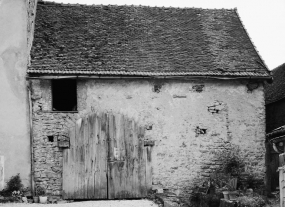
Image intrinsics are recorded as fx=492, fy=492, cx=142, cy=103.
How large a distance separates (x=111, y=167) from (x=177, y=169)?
209cm

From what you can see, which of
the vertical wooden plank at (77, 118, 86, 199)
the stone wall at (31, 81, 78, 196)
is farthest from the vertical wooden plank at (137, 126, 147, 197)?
the stone wall at (31, 81, 78, 196)

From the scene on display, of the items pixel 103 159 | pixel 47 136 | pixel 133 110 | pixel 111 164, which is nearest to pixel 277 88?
pixel 133 110

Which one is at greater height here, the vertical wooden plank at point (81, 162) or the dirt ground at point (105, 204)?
the vertical wooden plank at point (81, 162)

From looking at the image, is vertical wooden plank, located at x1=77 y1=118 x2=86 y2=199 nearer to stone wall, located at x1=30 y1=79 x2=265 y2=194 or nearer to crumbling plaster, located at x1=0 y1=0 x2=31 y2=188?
stone wall, located at x1=30 y1=79 x2=265 y2=194

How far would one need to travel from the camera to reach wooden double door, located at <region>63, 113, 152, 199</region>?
1505 centimetres

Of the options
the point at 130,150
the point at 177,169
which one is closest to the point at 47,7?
the point at 130,150

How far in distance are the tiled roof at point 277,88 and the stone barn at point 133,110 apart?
3.93 m

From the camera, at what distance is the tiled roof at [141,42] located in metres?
15.7

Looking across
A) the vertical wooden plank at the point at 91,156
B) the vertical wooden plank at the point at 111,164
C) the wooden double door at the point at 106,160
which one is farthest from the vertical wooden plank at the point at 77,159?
the vertical wooden plank at the point at 111,164

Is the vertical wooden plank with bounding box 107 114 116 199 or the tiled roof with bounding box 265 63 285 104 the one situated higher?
the tiled roof with bounding box 265 63 285 104

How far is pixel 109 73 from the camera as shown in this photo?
15188mm

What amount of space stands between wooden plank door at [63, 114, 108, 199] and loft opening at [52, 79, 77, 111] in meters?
1.38

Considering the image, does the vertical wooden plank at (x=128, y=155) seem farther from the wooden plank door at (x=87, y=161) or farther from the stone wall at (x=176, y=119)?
the wooden plank door at (x=87, y=161)

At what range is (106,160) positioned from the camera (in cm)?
1522
